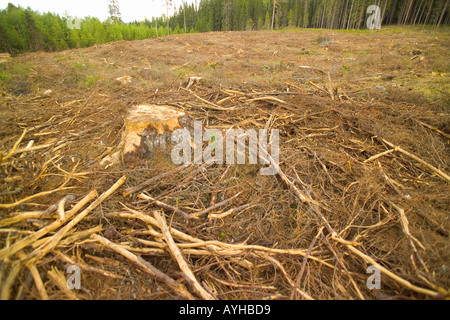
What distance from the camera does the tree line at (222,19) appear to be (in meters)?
24.5

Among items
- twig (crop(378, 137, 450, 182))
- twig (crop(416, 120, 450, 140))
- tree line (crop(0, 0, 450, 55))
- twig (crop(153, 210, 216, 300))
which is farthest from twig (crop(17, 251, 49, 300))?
tree line (crop(0, 0, 450, 55))

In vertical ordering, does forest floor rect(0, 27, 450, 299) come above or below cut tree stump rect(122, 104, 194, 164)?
below

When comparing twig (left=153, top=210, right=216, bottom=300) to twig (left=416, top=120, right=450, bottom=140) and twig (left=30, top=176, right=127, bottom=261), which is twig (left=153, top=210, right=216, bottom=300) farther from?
twig (left=416, top=120, right=450, bottom=140)

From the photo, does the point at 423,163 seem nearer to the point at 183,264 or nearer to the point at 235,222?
the point at 235,222

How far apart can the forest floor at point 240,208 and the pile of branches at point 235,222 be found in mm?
16

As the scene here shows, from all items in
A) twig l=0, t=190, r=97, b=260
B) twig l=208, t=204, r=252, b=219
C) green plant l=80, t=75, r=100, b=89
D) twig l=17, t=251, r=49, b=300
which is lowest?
twig l=208, t=204, r=252, b=219

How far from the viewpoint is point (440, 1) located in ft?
86.1

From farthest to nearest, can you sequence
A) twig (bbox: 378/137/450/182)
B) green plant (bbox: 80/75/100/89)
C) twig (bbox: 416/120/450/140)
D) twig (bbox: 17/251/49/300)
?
1. green plant (bbox: 80/75/100/89)
2. twig (bbox: 416/120/450/140)
3. twig (bbox: 378/137/450/182)
4. twig (bbox: 17/251/49/300)

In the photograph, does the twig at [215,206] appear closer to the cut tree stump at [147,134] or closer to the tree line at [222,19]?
the cut tree stump at [147,134]

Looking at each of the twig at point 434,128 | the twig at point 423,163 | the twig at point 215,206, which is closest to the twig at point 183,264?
the twig at point 215,206

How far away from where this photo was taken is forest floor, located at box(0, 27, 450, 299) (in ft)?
6.07

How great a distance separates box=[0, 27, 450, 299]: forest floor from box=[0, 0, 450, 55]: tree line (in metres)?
31.0

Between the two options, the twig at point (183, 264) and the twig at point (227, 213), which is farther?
the twig at point (227, 213)
